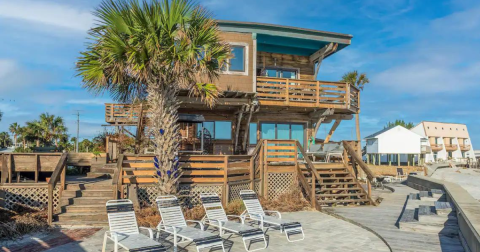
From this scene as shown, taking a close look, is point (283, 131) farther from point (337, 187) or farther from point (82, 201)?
point (82, 201)

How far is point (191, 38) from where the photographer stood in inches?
389

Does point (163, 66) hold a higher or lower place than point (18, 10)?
lower

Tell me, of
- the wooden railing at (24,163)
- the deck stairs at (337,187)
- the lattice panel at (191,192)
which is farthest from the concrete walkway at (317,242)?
the wooden railing at (24,163)

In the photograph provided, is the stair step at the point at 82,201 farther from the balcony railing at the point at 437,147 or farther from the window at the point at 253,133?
the balcony railing at the point at 437,147

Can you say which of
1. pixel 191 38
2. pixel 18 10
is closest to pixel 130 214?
pixel 191 38

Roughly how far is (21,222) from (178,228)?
408 cm

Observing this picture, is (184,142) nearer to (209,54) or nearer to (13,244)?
(209,54)

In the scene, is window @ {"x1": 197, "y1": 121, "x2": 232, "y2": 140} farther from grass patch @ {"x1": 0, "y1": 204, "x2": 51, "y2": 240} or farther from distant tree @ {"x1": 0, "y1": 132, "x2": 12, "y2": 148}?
distant tree @ {"x1": 0, "y1": 132, "x2": 12, "y2": 148}

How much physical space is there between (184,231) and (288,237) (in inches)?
94.6

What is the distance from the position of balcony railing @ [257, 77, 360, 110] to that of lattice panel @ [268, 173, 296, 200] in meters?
4.12

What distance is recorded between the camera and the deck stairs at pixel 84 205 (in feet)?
31.1

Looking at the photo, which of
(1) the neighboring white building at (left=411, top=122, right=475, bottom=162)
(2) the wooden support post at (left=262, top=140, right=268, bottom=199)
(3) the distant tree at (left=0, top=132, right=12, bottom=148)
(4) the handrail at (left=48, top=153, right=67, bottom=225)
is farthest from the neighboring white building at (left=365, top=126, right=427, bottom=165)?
(3) the distant tree at (left=0, top=132, right=12, bottom=148)

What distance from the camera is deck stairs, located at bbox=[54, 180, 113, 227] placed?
374 inches

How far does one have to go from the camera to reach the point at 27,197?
409 inches
